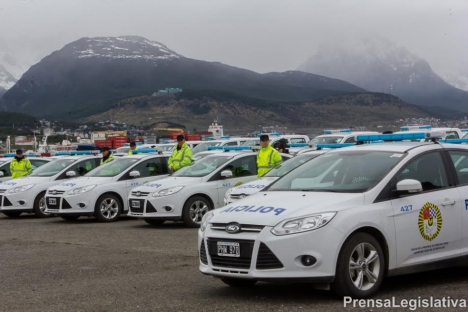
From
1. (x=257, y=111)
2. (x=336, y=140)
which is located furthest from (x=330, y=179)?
Answer: (x=257, y=111)

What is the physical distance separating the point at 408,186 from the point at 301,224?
4.21 feet

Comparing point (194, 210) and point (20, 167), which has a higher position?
point (20, 167)

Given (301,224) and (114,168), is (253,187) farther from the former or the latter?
(301,224)

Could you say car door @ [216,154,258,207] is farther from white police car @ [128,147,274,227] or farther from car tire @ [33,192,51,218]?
car tire @ [33,192,51,218]

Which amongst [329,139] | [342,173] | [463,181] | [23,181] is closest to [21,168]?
[23,181]

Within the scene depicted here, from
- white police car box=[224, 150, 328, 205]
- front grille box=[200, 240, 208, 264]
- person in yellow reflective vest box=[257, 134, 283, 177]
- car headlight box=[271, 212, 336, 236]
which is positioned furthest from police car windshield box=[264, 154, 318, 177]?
car headlight box=[271, 212, 336, 236]

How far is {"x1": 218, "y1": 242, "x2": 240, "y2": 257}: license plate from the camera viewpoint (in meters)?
7.33

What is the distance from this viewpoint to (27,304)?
25.6 ft

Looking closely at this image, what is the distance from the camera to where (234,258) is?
7363 millimetres

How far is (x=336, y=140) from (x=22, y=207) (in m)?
11.5

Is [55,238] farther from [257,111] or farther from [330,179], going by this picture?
[257,111]

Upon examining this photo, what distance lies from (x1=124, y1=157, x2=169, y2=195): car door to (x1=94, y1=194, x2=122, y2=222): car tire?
17.2 inches

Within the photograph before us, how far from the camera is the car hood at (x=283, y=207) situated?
7.27 metres

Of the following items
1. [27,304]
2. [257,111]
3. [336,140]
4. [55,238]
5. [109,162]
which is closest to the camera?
[27,304]
